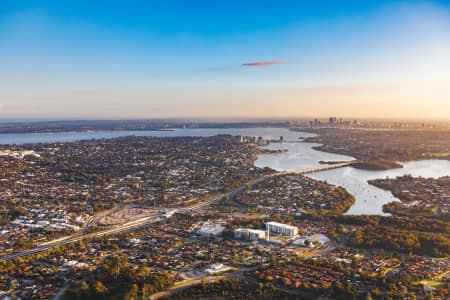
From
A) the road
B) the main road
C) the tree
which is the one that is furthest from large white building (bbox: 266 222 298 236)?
the tree

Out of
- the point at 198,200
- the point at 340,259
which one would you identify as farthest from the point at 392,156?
the point at 340,259

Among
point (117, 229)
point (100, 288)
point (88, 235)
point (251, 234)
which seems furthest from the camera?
point (117, 229)

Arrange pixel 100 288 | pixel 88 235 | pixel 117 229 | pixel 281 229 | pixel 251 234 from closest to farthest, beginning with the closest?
1. pixel 100 288
2. pixel 251 234
3. pixel 281 229
4. pixel 88 235
5. pixel 117 229

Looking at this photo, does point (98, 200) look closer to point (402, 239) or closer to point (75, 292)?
point (75, 292)

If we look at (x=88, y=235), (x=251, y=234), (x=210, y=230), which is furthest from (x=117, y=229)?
(x=251, y=234)

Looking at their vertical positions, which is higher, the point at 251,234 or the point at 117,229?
the point at 251,234

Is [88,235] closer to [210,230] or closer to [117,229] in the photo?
[117,229]
